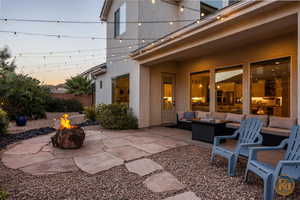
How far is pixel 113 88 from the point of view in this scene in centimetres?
924

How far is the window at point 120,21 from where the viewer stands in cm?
803

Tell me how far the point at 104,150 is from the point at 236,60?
16.8 ft

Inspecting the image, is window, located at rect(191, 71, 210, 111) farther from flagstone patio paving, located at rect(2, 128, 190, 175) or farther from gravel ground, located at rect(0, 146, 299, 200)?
gravel ground, located at rect(0, 146, 299, 200)

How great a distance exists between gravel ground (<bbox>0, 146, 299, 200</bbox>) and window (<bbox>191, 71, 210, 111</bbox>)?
4.01m

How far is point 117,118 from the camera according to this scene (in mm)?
6770

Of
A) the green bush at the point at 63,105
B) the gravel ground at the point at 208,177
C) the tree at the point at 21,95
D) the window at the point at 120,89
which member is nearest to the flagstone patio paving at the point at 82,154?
the gravel ground at the point at 208,177

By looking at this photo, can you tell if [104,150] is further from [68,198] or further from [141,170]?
[68,198]

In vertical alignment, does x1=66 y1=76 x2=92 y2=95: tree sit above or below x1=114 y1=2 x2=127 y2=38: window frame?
below

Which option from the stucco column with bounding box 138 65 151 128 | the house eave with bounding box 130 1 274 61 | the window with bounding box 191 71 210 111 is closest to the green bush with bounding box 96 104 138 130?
the stucco column with bounding box 138 65 151 128

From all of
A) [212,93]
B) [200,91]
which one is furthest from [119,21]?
[212,93]

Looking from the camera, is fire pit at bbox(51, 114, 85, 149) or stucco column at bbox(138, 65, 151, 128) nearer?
fire pit at bbox(51, 114, 85, 149)

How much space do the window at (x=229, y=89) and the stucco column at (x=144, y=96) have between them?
2.73 m

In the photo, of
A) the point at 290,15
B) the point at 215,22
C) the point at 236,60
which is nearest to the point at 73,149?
the point at 215,22

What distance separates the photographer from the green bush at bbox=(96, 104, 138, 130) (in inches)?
264
